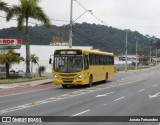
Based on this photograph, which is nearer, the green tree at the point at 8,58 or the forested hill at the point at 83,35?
the green tree at the point at 8,58

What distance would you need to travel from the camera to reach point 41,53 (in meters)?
86.2

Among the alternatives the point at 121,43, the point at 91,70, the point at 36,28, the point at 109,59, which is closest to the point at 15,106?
the point at 91,70

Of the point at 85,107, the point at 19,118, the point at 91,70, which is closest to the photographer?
the point at 19,118

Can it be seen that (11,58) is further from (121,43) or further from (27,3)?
(121,43)

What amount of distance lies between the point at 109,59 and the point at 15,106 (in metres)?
24.0

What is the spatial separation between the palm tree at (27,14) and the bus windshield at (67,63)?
12.5 meters

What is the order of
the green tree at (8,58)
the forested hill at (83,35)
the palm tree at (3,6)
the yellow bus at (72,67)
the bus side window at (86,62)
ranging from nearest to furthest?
the yellow bus at (72,67), the bus side window at (86,62), the palm tree at (3,6), the green tree at (8,58), the forested hill at (83,35)

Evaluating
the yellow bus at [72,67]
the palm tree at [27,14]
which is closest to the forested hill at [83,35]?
the palm tree at [27,14]

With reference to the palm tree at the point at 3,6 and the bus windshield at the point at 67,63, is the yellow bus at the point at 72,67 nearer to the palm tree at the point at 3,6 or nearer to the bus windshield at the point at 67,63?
the bus windshield at the point at 67,63

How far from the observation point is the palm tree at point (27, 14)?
43.9 metres

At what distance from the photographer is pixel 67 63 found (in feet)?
104

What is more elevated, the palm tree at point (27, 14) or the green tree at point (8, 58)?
the palm tree at point (27, 14)

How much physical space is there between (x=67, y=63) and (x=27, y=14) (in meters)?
14.3

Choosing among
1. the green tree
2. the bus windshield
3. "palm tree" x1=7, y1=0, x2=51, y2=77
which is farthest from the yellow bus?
the green tree
